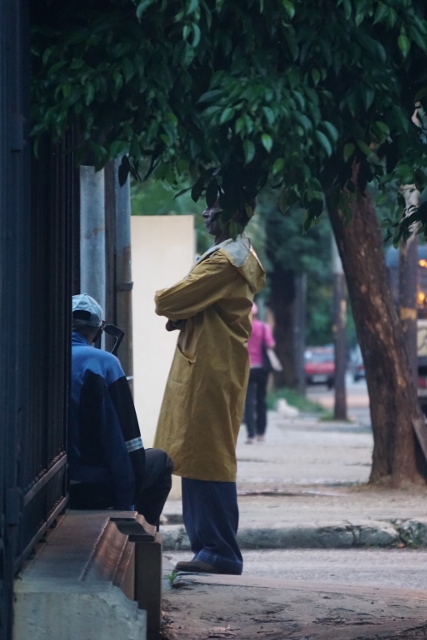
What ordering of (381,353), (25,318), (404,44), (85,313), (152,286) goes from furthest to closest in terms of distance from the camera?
(381,353), (152,286), (85,313), (25,318), (404,44)

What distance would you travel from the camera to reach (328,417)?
25297 mm

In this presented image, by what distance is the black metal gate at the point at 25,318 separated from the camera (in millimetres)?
3516

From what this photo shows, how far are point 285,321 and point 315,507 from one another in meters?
27.6

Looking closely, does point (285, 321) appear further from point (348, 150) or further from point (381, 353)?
point (348, 150)

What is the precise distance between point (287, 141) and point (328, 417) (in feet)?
72.0

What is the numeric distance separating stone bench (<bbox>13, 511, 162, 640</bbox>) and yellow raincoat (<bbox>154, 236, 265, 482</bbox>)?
1.39 metres

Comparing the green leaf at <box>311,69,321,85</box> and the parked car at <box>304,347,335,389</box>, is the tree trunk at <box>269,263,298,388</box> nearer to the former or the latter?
the parked car at <box>304,347,335,389</box>

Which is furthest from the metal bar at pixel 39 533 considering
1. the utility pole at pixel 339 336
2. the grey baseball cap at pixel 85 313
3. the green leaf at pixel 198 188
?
the utility pole at pixel 339 336

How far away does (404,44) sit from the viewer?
3.66 m

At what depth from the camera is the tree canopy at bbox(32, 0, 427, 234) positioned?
11.8ft

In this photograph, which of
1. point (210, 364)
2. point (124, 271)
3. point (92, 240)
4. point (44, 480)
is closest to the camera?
point (44, 480)

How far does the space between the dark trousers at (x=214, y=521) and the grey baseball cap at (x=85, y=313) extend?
1097 mm

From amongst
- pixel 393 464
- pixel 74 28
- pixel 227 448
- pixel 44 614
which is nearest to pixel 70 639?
pixel 44 614

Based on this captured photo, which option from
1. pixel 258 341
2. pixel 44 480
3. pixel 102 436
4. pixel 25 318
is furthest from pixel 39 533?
pixel 258 341
